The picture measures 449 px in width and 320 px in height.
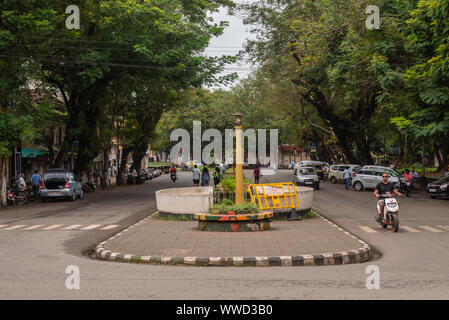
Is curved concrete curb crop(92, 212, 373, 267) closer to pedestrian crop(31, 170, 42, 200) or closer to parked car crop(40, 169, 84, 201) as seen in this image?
parked car crop(40, 169, 84, 201)

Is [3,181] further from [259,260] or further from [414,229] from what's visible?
[414,229]

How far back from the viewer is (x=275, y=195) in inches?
653

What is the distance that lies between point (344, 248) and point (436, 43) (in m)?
16.0

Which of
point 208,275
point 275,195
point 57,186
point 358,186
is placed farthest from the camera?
point 358,186

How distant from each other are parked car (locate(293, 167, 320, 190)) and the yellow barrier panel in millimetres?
18259

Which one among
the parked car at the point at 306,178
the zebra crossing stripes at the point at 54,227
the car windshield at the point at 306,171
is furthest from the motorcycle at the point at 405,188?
the zebra crossing stripes at the point at 54,227

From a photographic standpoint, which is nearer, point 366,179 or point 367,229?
point 367,229

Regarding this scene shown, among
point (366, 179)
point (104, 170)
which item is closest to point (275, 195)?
point (366, 179)

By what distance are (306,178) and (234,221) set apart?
73.9 feet

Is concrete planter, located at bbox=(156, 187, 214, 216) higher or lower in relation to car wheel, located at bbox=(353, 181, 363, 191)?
higher

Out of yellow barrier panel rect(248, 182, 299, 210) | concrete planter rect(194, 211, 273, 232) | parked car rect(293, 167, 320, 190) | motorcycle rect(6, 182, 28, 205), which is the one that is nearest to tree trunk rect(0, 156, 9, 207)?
motorcycle rect(6, 182, 28, 205)

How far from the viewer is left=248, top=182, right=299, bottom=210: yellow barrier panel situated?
16.4 meters

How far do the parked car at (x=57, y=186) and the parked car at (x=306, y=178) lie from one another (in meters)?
16.0

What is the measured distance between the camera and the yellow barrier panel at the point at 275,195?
16.4m
